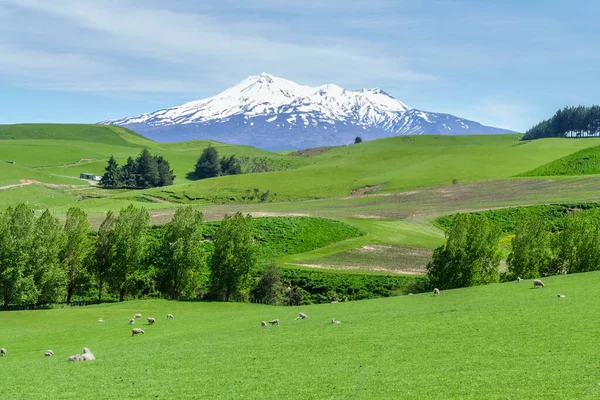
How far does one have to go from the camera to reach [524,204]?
348 ft

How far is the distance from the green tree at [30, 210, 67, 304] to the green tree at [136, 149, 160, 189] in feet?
413

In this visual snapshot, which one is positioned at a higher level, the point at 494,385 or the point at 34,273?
the point at 494,385

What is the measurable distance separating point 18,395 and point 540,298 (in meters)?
31.1

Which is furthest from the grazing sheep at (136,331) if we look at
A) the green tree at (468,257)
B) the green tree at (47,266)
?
the green tree at (468,257)

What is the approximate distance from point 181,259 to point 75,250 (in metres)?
11.9

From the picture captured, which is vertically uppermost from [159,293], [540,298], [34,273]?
[540,298]

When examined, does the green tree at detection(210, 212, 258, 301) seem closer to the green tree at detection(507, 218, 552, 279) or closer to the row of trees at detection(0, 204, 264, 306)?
the row of trees at detection(0, 204, 264, 306)

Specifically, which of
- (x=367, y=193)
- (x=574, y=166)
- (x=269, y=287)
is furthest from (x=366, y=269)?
(x=574, y=166)

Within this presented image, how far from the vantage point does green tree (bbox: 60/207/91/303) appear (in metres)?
Result: 63.2

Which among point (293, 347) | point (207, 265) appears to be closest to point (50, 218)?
point (207, 265)

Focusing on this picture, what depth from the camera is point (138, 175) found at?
18375 centimetres

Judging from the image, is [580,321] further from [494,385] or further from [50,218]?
[50,218]

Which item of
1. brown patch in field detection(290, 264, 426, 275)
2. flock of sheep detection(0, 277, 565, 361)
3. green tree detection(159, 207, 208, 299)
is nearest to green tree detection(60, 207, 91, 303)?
green tree detection(159, 207, 208, 299)

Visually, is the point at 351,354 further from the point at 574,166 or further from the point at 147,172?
the point at 147,172
